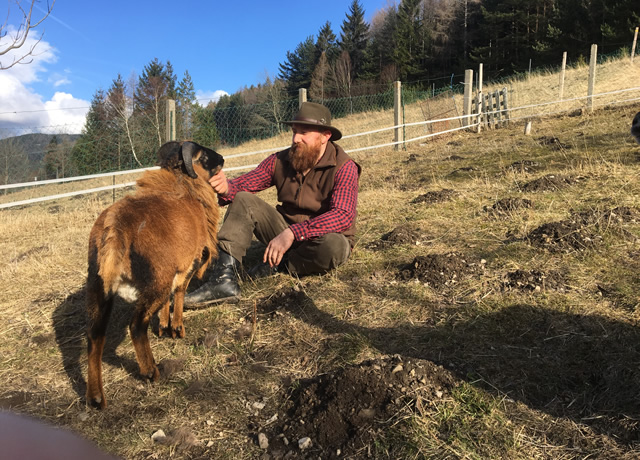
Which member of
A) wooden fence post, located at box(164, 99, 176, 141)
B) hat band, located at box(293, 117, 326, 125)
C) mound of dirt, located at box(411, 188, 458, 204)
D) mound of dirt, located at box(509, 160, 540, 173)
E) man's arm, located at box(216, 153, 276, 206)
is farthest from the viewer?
wooden fence post, located at box(164, 99, 176, 141)

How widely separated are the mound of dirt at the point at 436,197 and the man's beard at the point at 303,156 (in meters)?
2.76

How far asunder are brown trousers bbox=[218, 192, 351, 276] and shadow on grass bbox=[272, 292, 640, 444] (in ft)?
2.63

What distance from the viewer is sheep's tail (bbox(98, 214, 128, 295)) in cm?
228

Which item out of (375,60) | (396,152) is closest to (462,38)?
Result: (375,60)

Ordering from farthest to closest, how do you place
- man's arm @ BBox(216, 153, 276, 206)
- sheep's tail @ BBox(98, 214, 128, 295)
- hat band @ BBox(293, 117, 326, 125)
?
1. man's arm @ BBox(216, 153, 276, 206)
2. hat band @ BBox(293, 117, 326, 125)
3. sheep's tail @ BBox(98, 214, 128, 295)

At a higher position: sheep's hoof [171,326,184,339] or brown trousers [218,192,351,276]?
brown trousers [218,192,351,276]

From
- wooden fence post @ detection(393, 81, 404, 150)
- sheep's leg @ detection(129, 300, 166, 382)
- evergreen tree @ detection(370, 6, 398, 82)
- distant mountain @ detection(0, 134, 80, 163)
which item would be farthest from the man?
evergreen tree @ detection(370, 6, 398, 82)

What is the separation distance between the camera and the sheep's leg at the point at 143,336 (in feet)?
8.09

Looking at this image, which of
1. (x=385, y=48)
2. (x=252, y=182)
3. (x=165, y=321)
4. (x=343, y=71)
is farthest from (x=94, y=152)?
(x=385, y=48)

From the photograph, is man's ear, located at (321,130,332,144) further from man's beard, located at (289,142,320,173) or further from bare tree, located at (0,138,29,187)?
bare tree, located at (0,138,29,187)

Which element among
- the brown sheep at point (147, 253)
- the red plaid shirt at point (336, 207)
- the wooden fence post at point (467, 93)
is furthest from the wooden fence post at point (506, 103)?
the brown sheep at point (147, 253)

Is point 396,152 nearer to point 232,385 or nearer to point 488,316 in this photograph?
point 488,316

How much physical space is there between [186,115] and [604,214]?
1173cm

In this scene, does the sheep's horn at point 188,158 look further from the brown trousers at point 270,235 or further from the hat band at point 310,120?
the hat band at point 310,120
